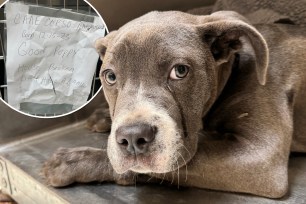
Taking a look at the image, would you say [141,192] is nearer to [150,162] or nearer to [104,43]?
[150,162]

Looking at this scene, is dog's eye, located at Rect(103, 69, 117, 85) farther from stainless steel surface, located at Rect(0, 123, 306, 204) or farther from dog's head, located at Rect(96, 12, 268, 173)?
stainless steel surface, located at Rect(0, 123, 306, 204)

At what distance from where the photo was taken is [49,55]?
254 cm

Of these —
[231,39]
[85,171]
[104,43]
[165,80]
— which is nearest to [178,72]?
[165,80]

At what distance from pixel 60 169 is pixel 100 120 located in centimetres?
68

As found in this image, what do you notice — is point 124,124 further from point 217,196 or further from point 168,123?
point 217,196

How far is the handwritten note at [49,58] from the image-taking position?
244cm

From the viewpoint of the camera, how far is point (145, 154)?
1.56 m

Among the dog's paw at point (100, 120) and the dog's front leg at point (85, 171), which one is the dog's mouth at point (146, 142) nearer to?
the dog's front leg at point (85, 171)

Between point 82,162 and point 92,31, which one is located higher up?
point 92,31

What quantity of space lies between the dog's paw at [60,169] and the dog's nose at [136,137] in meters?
0.46

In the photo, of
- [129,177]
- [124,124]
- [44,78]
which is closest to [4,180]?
[44,78]

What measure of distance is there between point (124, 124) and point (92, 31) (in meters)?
1.10

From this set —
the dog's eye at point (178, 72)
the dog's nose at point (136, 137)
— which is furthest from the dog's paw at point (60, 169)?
the dog's eye at point (178, 72)

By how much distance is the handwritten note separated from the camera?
2443 mm
